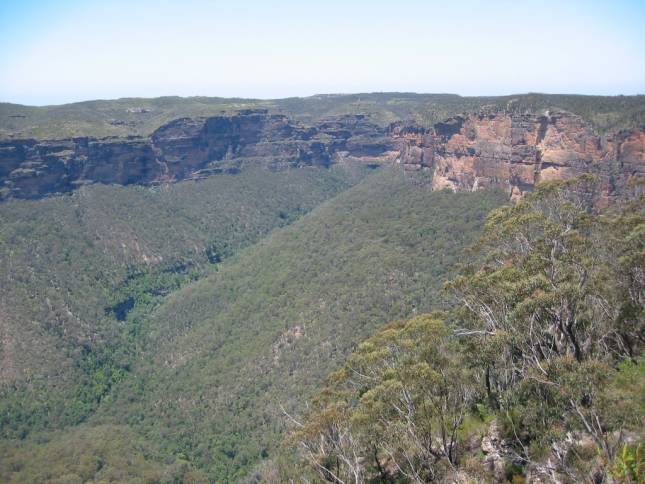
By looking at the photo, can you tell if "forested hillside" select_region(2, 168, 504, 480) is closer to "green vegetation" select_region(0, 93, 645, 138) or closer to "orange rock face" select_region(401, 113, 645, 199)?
"orange rock face" select_region(401, 113, 645, 199)

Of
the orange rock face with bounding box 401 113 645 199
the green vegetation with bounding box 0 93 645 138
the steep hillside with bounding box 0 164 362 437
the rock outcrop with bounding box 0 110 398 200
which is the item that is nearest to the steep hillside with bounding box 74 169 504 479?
the orange rock face with bounding box 401 113 645 199

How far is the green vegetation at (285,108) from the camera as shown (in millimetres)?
66438

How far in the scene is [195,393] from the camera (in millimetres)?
61156

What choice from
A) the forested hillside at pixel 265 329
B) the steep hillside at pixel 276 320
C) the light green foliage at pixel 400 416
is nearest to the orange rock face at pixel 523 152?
the forested hillside at pixel 265 329

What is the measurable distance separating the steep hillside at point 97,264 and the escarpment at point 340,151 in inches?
193

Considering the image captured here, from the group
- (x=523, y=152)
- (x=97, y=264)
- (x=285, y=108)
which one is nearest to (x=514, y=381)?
(x=523, y=152)

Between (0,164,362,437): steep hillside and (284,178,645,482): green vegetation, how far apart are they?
50134 mm

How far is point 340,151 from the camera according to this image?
16450 centimetres

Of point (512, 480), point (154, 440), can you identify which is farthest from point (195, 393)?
point (512, 480)

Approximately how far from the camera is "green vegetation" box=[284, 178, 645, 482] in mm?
18266

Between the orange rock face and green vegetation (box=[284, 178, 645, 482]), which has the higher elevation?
the orange rock face

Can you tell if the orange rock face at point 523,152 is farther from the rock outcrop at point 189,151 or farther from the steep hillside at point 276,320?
the rock outcrop at point 189,151

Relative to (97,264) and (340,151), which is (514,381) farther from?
(340,151)

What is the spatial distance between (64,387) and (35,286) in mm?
21625
